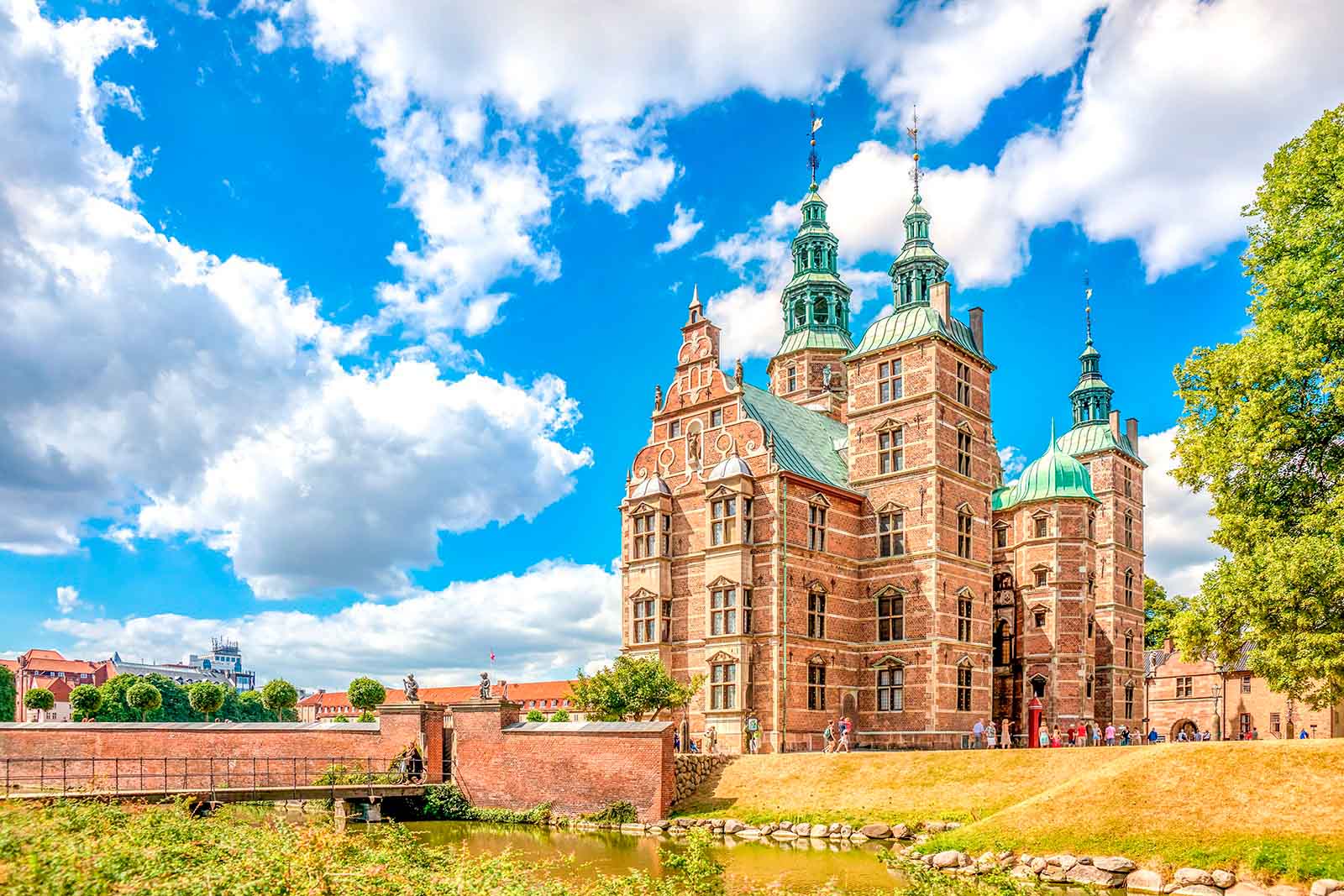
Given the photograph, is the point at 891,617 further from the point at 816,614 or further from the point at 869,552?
the point at 816,614

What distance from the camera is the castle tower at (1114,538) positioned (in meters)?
53.2

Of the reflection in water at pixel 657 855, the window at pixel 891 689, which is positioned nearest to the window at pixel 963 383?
the window at pixel 891 689

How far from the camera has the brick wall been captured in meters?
32.8

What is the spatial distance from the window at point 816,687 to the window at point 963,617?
5.73 m

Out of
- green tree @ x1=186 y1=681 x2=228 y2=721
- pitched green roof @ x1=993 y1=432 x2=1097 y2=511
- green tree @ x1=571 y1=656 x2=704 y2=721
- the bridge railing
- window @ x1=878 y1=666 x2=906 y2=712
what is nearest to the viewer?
the bridge railing

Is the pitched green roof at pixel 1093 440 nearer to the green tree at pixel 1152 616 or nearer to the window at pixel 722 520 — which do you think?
the green tree at pixel 1152 616

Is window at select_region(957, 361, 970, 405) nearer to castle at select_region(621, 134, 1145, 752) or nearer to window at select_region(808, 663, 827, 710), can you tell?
castle at select_region(621, 134, 1145, 752)

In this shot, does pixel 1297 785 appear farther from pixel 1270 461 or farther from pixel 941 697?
pixel 941 697

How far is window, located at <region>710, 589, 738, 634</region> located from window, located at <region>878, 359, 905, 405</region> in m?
10.5

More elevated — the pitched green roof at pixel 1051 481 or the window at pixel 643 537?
the pitched green roof at pixel 1051 481

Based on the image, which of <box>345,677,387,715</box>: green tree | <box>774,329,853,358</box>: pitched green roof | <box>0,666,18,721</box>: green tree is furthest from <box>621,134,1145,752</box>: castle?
→ <box>0,666,18,721</box>: green tree

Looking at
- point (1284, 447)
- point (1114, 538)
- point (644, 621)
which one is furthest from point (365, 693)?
point (1284, 447)

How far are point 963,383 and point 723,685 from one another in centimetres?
1612

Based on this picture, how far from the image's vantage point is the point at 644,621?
42.9m
